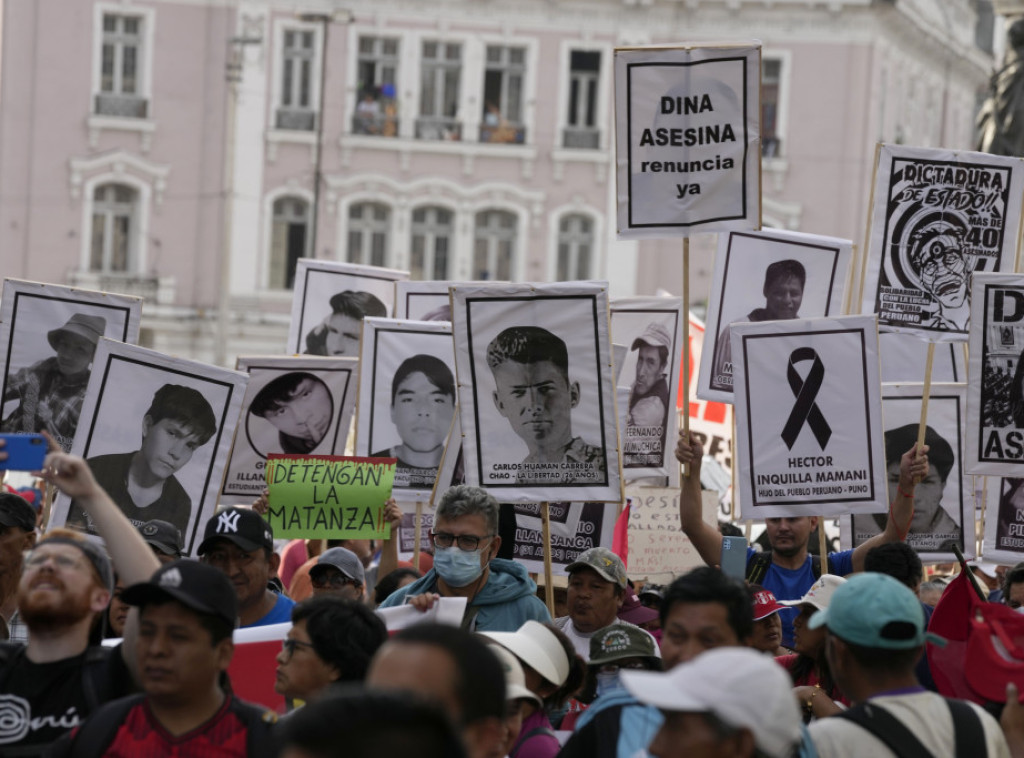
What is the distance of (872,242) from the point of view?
8.96 m

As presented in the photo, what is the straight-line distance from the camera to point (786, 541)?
7.75 m

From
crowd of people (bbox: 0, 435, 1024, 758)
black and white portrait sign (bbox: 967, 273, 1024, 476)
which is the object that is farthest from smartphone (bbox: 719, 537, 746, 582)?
black and white portrait sign (bbox: 967, 273, 1024, 476)

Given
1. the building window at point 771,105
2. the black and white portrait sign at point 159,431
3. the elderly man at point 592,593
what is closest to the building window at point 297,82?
the building window at point 771,105

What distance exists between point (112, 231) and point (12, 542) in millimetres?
32086

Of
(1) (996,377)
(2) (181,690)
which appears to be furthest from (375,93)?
(2) (181,690)

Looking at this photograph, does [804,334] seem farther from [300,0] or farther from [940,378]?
[300,0]

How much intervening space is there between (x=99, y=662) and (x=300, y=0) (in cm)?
3415

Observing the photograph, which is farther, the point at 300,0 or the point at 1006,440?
the point at 300,0

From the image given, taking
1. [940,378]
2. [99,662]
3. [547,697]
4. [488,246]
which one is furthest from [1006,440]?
[488,246]

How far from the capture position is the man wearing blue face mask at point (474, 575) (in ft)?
20.6

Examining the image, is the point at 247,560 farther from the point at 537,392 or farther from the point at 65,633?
the point at 537,392

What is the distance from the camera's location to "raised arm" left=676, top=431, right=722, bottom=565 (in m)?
7.28

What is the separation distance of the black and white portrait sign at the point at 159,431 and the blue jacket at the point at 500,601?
6.12 feet

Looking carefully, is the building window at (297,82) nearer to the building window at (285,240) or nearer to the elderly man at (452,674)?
the building window at (285,240)
